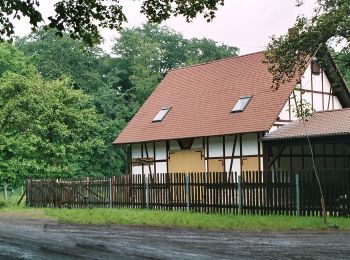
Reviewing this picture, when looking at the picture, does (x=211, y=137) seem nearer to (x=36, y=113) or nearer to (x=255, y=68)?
(x=255, y=68)

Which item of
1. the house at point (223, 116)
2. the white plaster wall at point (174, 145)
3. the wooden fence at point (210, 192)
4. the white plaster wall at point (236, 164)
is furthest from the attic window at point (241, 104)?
the wooden fence at point (210, 192)

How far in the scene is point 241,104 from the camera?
28.5 meters

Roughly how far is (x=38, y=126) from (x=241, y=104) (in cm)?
1294

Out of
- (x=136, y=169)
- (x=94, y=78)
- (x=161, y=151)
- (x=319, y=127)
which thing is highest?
(x=94, y=78)

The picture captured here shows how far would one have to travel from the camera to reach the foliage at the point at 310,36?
18438 millimetres

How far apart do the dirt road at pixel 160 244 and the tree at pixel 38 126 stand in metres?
19.4

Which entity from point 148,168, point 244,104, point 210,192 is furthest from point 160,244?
point 148,168

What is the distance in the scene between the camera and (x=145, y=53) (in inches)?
2361

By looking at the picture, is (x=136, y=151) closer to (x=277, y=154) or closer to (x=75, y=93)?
(x=75, y=93)

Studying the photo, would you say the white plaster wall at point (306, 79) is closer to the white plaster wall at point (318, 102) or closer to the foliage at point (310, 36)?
the white plaster wall at point (318, 102)

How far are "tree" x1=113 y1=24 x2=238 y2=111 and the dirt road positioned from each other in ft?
136

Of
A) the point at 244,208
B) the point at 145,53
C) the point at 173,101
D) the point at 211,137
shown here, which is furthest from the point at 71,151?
the point at 145,53

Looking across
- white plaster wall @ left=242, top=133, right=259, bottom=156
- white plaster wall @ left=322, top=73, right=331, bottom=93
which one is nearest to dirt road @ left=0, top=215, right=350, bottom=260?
white plaster wall @ left=242, top=133, right=259, bottom=156

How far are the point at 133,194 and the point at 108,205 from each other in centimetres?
148
